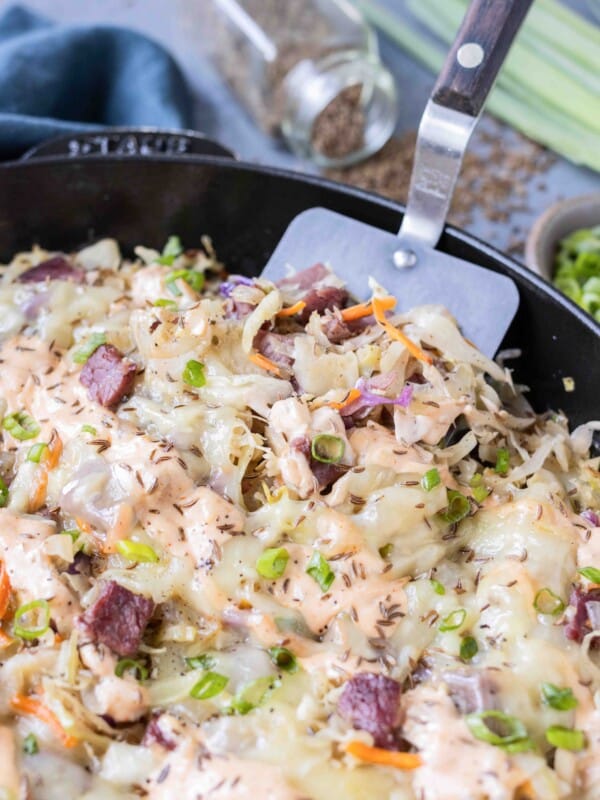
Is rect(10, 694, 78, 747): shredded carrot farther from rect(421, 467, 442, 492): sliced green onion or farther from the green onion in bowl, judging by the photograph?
the green onion in bowl

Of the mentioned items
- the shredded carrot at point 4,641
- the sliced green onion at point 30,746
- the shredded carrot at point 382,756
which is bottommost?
the shredded carrot at point 4,641

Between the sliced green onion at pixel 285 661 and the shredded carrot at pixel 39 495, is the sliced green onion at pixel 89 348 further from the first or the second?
the sliced green onion at pixel 285 661

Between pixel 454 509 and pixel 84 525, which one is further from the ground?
pixel 454 509

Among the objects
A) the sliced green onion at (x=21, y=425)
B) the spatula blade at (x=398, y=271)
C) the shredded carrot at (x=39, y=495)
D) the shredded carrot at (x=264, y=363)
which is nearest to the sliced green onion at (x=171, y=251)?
the spatula blade at (x=398, y=271)

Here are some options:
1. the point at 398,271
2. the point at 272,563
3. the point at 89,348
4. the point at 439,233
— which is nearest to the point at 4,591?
the point at 272,563

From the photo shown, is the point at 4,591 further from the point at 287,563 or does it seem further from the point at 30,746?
the point at 287,563

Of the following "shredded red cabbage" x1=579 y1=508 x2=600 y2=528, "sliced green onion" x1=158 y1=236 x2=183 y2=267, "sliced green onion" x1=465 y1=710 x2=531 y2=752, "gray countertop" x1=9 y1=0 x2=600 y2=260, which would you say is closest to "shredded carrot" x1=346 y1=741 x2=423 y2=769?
"sliced green onion" x1=465 y1=710 x2=531 y2=752


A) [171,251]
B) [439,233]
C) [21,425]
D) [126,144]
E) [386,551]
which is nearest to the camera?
[386,551]
